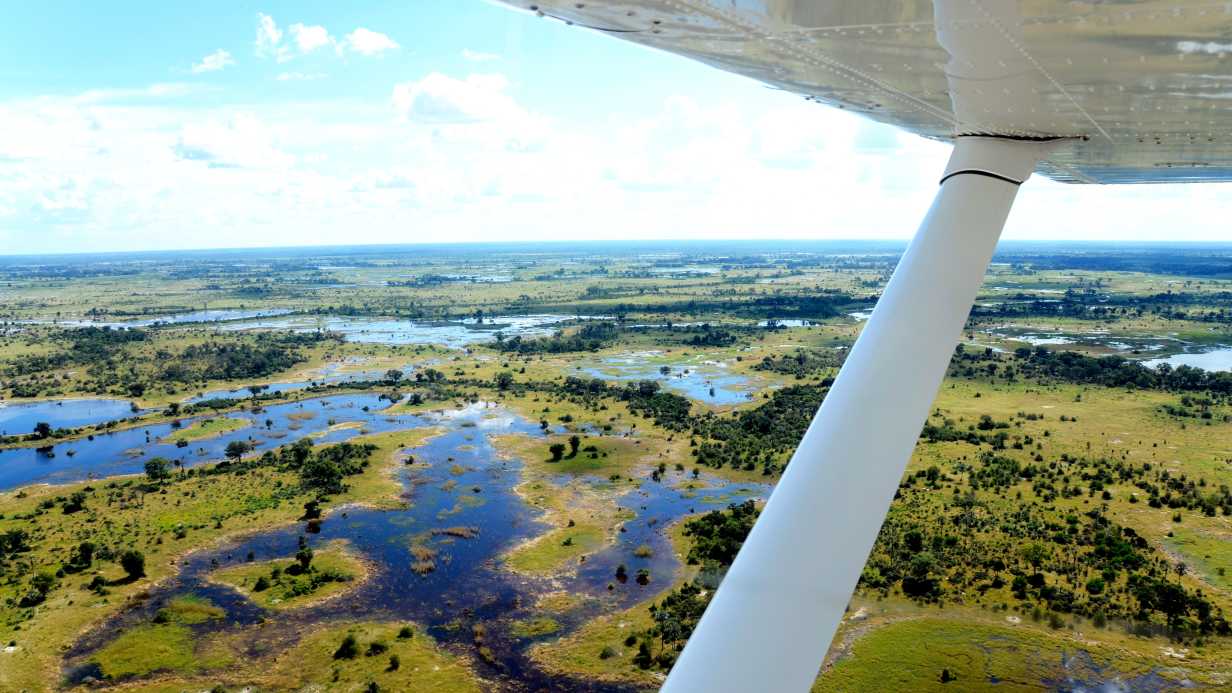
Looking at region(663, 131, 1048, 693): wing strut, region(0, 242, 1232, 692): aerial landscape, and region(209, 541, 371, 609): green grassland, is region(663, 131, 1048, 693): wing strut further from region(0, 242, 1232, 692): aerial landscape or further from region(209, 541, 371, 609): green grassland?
region(209, 541, 371, 609): green grassland

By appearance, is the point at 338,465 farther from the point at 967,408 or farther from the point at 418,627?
the point at 967,408

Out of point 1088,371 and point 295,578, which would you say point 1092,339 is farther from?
point 295,578

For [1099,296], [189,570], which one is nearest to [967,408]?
[189,570]

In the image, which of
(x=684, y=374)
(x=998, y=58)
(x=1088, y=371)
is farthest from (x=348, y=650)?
(x=1088, y=371)

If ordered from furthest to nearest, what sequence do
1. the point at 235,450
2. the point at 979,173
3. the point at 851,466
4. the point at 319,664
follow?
the point at 235,450, the point at 319,664, the point at 979,173, the point at 851,466

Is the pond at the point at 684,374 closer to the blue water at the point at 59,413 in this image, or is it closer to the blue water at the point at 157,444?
the blue water at the point at 157,444
